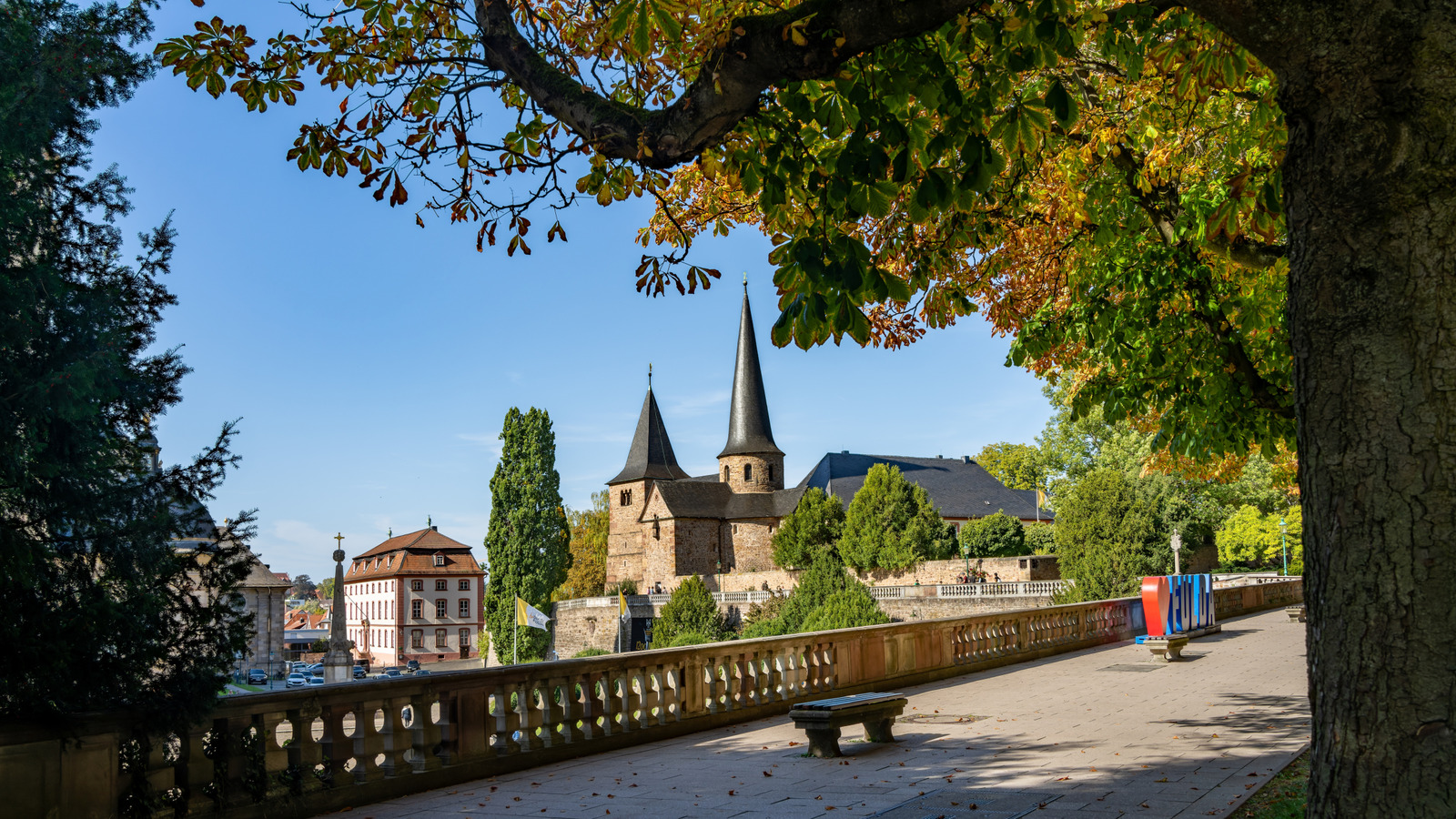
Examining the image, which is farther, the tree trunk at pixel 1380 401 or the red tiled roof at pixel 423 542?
the red tiled roof at pixel 423 542

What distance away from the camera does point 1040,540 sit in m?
60.9

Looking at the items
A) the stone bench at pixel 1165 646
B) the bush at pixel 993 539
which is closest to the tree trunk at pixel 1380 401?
the stone bench at pixel 1165 646

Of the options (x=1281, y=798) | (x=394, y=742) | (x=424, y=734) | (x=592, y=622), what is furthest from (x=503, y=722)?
(x=592, y=622)

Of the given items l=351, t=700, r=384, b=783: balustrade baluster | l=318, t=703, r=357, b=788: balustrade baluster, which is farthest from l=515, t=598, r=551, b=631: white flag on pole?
l=318, t=703, r=357, b=788: balustrade baluster

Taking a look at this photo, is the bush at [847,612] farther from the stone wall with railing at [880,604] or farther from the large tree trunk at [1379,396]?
the large tree trunk at [1379,396]

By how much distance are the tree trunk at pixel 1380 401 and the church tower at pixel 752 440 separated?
7860cm

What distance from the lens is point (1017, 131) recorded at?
423 centimetres

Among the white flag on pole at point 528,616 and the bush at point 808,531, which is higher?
the bush at point 808,531

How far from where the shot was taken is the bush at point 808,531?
2472 inches

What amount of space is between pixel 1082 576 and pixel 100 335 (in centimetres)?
3818

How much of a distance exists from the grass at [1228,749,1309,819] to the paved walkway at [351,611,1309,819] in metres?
0.09

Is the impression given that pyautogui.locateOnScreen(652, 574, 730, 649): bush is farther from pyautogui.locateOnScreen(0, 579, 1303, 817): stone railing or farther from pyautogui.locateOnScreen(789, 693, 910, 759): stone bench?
pyautogui.locateOnScreen(789, 693, 910, 759): stone bench

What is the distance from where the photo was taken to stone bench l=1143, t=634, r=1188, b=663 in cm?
1452

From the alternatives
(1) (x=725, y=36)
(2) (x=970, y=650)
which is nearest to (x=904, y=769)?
(1) (x=725, y=36)
